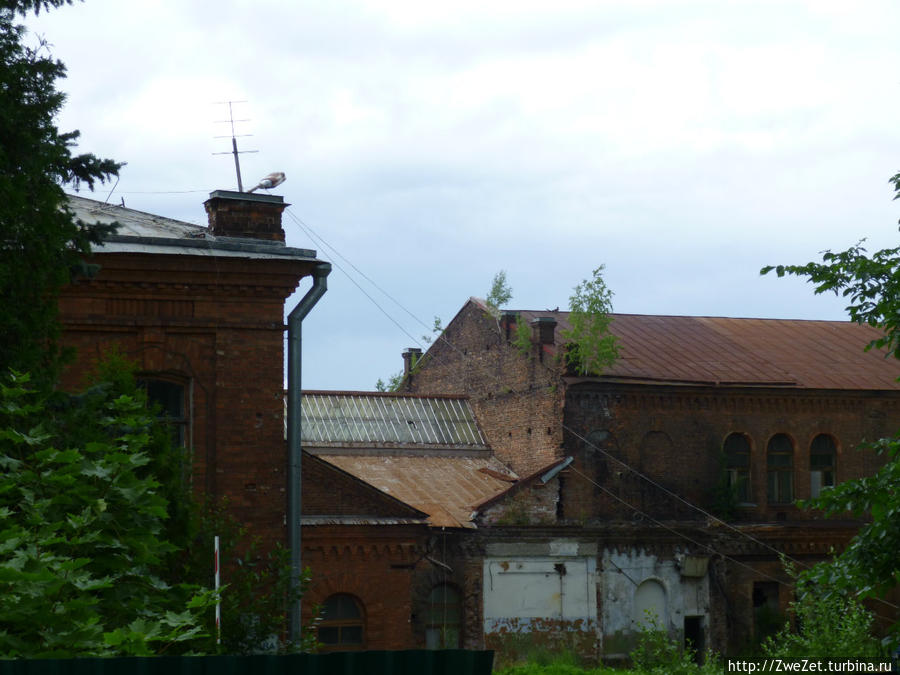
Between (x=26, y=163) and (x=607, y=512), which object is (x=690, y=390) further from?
(x=26, y=163)

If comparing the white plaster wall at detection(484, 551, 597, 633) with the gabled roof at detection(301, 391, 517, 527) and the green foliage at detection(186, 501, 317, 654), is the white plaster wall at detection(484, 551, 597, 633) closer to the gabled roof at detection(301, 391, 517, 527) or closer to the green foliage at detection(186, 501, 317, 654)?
the gabled roof at detection(301, 391, 517, 527)

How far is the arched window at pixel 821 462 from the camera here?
103 ft

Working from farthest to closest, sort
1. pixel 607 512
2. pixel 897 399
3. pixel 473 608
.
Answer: pixel 897 399
pixel 607 512
pixel 473 608

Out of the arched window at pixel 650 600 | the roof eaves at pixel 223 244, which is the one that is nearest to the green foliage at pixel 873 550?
the roof eaves at pixel 223 244

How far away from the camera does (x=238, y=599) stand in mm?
12633

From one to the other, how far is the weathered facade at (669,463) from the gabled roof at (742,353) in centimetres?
8

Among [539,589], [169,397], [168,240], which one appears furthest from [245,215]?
[539,589]

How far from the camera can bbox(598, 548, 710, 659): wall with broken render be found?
27.5 metres

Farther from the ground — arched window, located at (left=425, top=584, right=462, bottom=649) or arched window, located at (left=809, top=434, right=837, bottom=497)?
arched window, located at (left=809, top=434, right=837, bottom=497)

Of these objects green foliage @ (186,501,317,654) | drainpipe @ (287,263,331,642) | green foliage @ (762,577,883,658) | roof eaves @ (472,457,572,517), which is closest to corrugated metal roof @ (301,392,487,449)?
roof eaves @ (472,457,572,517)

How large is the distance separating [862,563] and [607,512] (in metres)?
16.0

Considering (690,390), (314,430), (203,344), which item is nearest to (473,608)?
(314,430)

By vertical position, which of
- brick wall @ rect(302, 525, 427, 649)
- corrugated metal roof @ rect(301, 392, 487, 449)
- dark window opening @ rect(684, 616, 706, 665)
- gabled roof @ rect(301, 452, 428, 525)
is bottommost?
dark window opening @ rect(684, 616, 706, 665)

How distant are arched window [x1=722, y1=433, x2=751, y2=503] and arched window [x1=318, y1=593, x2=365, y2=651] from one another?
11009mm
